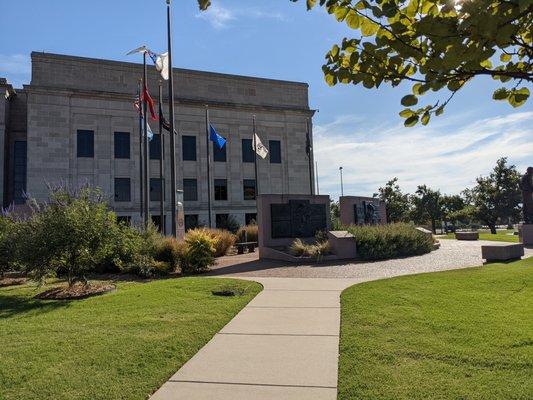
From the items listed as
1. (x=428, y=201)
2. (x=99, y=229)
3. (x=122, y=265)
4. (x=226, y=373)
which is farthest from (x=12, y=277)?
(x=428, y=201)

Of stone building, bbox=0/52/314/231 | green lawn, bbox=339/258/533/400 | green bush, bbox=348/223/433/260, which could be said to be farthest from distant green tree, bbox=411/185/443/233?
green lawn, bbox=339/258/533/400

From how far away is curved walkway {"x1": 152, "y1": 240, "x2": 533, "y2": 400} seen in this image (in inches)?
178

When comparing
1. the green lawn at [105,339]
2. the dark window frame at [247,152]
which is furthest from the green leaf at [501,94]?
the dark window frame at [247,152]

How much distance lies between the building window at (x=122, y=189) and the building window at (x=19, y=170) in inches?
301

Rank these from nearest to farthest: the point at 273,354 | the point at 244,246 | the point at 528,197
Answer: the point at 273,354, the point at 244,246, the point at 528,197

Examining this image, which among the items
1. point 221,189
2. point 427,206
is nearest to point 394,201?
point 427,206

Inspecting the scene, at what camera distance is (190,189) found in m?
42.5

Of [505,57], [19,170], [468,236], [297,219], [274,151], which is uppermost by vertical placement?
[274,151]

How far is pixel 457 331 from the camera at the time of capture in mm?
6426

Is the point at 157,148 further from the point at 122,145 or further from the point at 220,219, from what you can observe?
the point at 220,219

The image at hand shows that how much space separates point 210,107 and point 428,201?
33.5m

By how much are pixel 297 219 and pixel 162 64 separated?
34.6ft

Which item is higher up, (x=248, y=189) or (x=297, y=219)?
(x=248, y=189)

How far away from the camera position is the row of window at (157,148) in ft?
128
